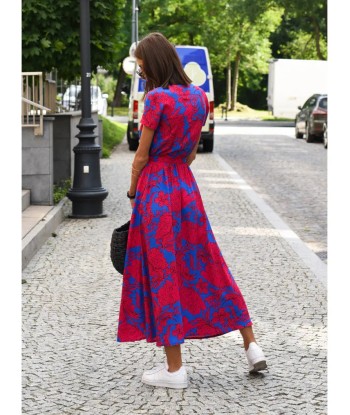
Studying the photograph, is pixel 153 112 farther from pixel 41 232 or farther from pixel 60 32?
pixel 60 32

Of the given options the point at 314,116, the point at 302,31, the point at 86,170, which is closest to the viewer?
the point at 86,170

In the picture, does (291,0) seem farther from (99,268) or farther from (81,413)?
(81,413)

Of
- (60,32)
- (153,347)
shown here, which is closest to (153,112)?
(153,347)

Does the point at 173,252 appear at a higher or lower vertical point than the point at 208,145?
higher

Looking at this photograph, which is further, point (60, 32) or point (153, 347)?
point (60, 32)

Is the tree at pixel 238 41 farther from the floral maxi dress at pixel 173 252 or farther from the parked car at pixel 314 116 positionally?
the floral maxi dress at pixel 173 252

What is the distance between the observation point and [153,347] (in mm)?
6125

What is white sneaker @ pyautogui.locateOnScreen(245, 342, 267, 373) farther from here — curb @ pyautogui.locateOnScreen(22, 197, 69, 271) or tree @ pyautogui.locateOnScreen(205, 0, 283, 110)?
tree @ pyautogui.locateOnScreen(205, 0, 283, 110)

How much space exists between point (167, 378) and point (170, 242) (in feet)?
2.23

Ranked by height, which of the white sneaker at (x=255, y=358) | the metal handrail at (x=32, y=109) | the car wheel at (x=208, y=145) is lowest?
the white sneaker at (x=255, y=358)

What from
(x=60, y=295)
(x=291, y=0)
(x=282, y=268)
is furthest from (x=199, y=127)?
(x=291, y=0)

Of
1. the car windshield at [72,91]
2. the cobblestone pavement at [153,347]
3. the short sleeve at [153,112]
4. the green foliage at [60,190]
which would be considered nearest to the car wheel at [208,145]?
the car windshield at [72,91]

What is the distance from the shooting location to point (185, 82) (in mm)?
5168

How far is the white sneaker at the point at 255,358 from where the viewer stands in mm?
5359
